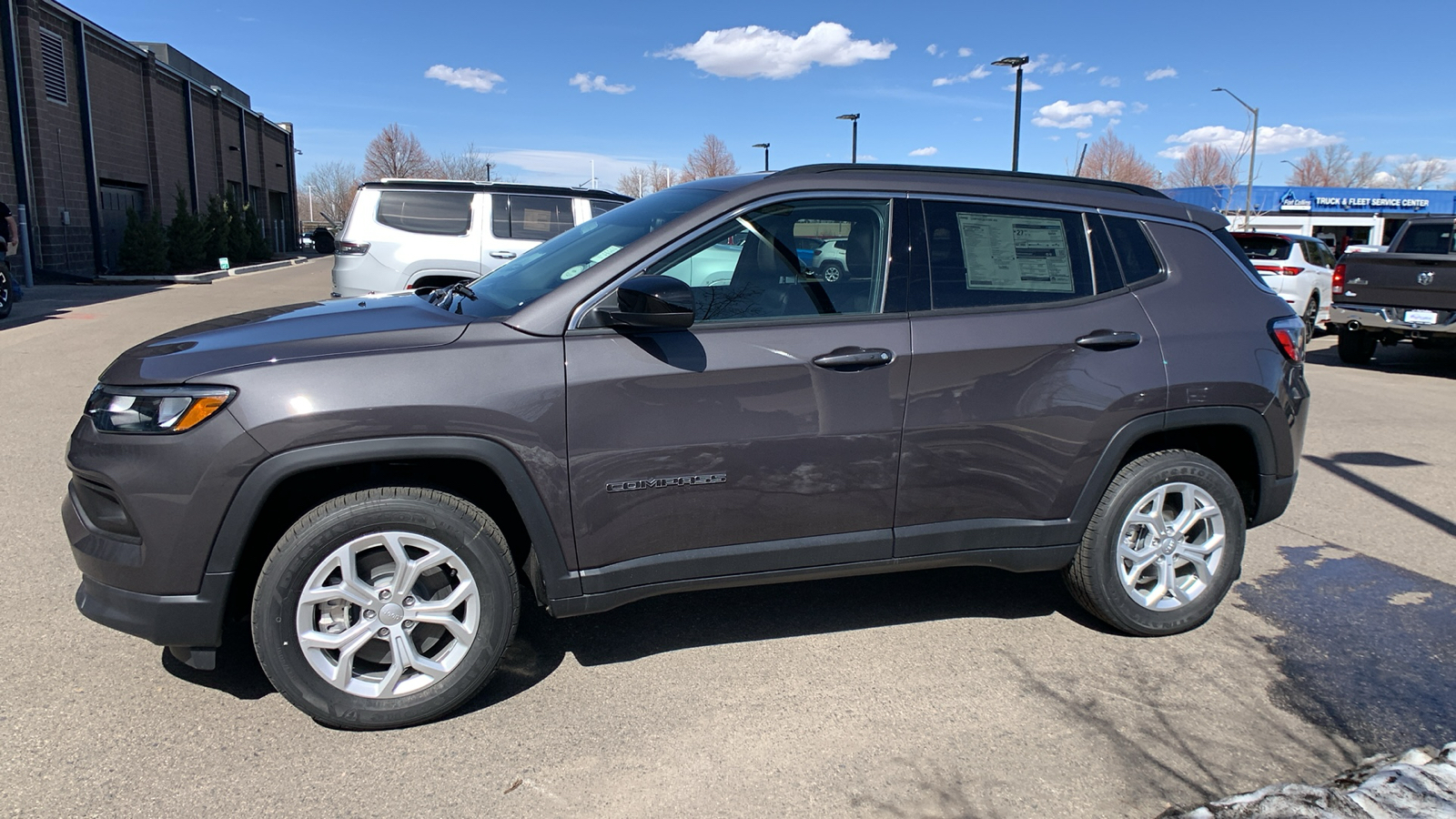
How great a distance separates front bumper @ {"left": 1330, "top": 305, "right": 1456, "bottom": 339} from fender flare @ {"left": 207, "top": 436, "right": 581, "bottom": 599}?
1254 centimetres

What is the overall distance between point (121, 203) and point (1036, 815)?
34.6m

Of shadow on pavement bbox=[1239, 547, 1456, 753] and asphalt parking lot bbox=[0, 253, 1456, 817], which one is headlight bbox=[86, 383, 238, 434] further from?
shadow on pavement bbox=[1239, 547, 1456, 753]

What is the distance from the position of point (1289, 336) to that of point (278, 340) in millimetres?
3922

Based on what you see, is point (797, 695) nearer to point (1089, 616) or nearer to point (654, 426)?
point (654, 426)

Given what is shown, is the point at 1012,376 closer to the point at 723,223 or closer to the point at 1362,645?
the point at 723,223

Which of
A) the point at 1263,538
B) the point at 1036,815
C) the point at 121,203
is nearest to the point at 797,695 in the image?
the point at 1036,815

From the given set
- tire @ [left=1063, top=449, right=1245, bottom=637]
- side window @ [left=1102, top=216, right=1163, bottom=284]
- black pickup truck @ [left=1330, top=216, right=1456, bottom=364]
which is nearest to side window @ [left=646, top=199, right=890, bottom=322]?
side window @ [left=1102, top=216, right=1163, bottom=284]

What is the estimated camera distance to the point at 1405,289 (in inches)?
475

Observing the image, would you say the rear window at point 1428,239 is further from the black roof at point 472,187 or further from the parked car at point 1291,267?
the black roof at point 472,187

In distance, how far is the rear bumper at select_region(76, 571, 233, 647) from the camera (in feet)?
9.95

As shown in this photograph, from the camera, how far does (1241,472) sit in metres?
4.34

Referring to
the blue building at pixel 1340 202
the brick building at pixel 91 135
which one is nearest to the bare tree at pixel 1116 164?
the blue building at pixel 1340 202

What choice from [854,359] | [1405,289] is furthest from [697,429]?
[1405,289]

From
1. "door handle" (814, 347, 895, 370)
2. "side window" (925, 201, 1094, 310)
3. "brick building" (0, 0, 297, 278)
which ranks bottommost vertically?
"door handle" (814, 347, 895, 370)
